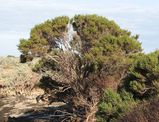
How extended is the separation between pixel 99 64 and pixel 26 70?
981 inches

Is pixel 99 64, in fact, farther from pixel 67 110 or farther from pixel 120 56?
pixel 67 110

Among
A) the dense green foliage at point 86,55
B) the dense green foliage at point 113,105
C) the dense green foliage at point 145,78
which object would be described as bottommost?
the dense green foliage at point 113,105

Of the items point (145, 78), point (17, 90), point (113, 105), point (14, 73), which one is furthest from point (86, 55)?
point (14, 73)

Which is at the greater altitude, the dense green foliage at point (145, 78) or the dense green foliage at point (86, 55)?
the dense green foliage at point (86, 55)

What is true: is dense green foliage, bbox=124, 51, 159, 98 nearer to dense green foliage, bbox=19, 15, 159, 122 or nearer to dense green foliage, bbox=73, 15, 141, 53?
dense green foliage, bbox=19, 15, 159, 122

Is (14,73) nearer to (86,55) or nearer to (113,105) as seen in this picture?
(86,55)

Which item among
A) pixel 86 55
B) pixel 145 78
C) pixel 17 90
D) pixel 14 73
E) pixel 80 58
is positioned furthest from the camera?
pixel 14 73

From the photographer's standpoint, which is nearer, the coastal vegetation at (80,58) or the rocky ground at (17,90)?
the coastal vegetation at (80,58)

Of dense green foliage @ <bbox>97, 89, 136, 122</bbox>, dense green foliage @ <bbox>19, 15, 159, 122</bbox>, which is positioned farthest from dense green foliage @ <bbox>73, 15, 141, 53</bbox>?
dense green foliage @ <bbox>97, 89, 136, 122</bbox>

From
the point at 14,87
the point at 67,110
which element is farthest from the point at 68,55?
the point at 14,87

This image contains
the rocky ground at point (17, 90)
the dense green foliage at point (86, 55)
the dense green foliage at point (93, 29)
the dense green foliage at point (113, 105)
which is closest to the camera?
the dense green foliage at point (113, 105)

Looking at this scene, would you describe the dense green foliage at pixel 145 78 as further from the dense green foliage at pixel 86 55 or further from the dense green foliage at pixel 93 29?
the dense green foliage at pixel 93 29

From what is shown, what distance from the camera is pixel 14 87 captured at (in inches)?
2309

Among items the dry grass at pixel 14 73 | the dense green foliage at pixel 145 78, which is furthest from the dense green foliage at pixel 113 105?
the dry grass at pixel 14 73
